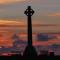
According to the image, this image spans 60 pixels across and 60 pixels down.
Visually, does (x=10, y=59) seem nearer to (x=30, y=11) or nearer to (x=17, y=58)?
(x=17, y=58)

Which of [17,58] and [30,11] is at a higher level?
[30,11]

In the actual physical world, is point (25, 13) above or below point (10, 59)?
above

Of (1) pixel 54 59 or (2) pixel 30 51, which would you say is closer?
(1) pixel 54 59

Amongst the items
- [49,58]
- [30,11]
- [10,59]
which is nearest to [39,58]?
[49,58]

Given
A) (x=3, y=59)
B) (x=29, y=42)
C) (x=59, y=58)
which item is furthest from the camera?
(x=29, y=42)

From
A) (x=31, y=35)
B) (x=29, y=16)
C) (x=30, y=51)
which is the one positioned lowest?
(x=30, y=51)

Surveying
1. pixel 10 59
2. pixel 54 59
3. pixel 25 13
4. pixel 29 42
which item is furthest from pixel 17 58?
pixel 25 13

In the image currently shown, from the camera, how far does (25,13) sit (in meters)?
66.1

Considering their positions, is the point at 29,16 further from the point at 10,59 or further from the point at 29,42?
the point at 10,59

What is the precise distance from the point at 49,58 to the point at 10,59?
7.83 meters

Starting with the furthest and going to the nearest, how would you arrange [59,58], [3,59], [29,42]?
1. [29,42]
2. [59,58]
3. [3,59]

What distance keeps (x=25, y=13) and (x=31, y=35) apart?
24.1 ft

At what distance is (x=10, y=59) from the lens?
43844 mm

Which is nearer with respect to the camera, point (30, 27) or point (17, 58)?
point (17, 58)
